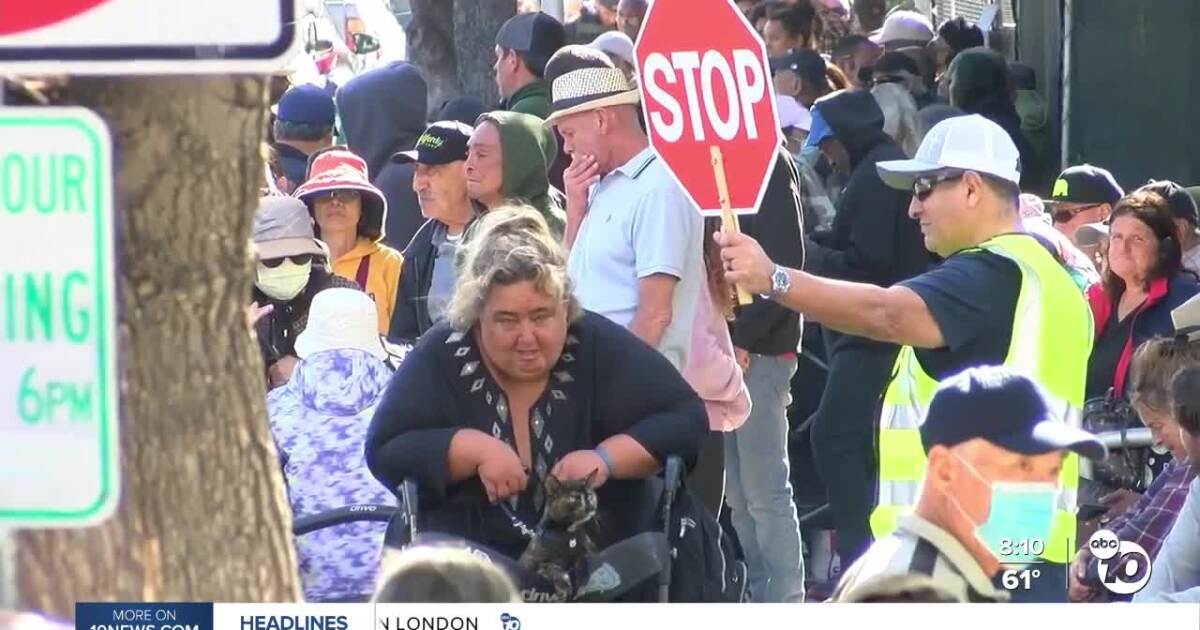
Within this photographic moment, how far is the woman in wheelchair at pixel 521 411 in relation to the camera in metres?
4.12

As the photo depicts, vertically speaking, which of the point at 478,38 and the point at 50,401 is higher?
the point at 478,38

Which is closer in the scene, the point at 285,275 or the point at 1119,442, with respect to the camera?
the point at 1119,442

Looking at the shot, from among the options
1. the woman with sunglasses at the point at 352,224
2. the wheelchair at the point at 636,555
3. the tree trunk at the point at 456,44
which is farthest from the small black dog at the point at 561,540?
the tree trunk at the point at 456,44

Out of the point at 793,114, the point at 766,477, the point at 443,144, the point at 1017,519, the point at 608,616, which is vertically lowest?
the point at 608,616

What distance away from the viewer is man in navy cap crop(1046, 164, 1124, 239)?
593 cm

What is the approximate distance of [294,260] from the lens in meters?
5.42

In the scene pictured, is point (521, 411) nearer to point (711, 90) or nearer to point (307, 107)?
point (711, 90)

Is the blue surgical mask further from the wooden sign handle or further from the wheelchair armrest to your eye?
the wheelchair armrest

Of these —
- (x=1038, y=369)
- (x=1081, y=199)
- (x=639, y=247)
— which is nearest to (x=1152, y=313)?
(x=1081, y=199)

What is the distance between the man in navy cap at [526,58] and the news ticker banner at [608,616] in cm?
264

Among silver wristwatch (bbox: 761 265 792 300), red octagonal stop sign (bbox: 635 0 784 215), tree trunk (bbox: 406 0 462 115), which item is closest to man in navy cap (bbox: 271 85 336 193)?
tree trunk (bbox: 406 0 462 115)

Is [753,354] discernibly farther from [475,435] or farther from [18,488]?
[18,488]

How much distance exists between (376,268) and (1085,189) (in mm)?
2065

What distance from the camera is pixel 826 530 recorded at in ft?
20.5
